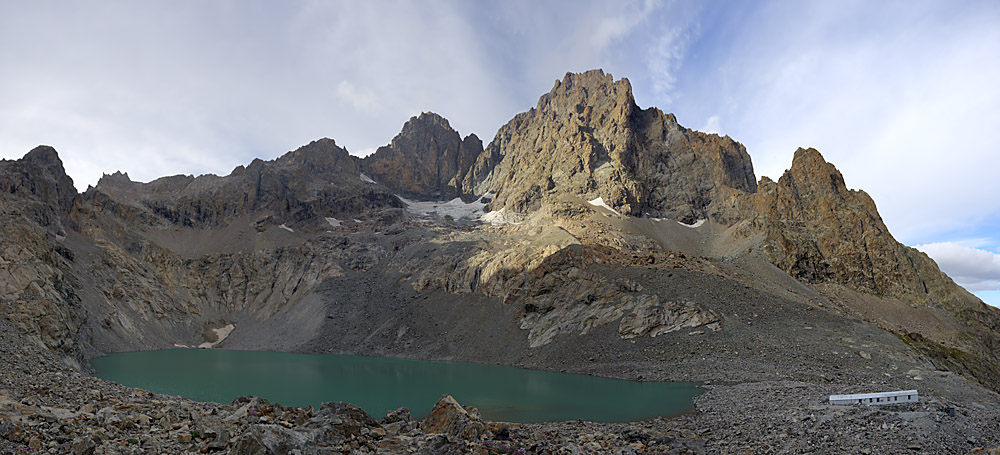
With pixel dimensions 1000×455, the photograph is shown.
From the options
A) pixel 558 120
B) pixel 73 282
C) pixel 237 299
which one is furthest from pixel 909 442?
pixel 558 120

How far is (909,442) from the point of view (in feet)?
57.0

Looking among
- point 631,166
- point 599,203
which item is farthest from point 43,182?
point 631,166

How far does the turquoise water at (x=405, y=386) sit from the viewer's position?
36.9 metres

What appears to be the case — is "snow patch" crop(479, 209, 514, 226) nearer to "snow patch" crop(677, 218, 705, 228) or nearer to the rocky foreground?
"snow patch" crop(677, 218, 705, 228)

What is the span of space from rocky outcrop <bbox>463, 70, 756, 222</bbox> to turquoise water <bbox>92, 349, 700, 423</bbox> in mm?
88820

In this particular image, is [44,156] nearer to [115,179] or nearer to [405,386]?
[115,179]

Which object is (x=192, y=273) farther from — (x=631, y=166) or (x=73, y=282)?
(x=631, y=166)

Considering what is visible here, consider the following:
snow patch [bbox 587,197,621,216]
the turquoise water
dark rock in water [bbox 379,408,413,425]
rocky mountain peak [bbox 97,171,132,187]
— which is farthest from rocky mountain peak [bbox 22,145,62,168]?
dark rock in water [bbox 379,408,413,425]

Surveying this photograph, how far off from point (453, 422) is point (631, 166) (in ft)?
470

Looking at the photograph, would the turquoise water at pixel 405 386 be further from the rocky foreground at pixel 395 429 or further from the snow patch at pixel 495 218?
the snow patch at pixel 495 218

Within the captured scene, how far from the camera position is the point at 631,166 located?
15125cm

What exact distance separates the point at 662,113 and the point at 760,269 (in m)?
88.9

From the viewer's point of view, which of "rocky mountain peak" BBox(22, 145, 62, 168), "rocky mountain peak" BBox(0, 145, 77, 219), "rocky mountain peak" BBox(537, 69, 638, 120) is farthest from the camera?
"rocky mountain peak" BBox(537, 69, 638, 120)

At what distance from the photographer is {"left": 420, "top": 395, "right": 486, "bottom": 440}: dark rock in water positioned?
16.9 metres
